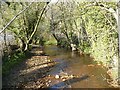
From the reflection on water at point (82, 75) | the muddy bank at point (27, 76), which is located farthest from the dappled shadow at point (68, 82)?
the muddy bank at point (27, 76)

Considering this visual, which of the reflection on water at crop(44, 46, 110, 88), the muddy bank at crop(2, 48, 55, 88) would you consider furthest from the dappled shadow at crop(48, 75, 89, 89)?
the muddy bank at crop(2, 48, 55, 88)

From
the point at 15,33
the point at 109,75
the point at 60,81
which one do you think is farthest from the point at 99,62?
the point at 15,33

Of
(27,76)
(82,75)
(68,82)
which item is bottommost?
(68,82)

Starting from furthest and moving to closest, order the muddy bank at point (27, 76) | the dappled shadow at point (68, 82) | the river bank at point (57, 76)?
the muddy bank at point (27, 76)
the river bank at point (57, 76)
the dappled shadow at point (68, 82)

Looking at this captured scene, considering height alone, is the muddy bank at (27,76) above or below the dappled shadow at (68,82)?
above

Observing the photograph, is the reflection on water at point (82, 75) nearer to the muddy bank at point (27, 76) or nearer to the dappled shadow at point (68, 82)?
the dappled shadow at point (68, 82)

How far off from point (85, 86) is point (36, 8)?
57.7 feet

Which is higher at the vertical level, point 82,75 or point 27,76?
point 27,76

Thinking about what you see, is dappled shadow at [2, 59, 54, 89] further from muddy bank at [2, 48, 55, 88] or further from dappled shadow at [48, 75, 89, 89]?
dappled shadow at [48, 75, 89, 89]

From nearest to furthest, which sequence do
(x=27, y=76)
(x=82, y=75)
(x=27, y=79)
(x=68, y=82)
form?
(x=68, y=82) < (x=27, y=79) < (x=27, y=76) < (x=82, y=75)

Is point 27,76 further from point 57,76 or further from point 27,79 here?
point 57,76

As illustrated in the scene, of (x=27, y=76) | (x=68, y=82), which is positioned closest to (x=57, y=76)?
(x=68, y=82)

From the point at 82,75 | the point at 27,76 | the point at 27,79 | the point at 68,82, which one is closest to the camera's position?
the point at 68,82

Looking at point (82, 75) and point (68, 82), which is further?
point (82, 75)
